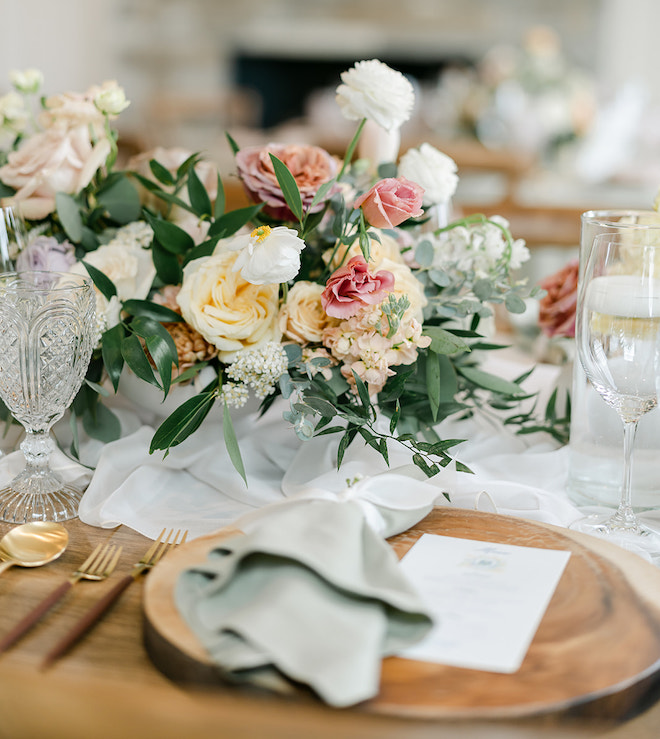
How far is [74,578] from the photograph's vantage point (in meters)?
0.59

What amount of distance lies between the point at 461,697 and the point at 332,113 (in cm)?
575

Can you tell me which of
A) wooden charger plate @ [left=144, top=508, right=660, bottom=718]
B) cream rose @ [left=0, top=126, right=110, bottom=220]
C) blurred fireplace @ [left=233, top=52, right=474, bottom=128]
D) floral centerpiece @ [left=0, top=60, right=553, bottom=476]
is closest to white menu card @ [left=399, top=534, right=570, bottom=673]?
wooden charger plate @ [left=144, top=508, right=660, bottom=718]

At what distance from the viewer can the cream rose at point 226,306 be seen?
74cm

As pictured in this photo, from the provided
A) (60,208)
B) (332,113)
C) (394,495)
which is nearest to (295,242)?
(394,495)

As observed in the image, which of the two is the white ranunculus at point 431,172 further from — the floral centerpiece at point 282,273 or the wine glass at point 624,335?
the wine glass at point 624,335

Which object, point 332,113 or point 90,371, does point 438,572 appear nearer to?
point 90,371

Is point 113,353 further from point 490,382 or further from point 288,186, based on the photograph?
point 490,382

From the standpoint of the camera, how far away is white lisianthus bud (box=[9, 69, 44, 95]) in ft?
3.17

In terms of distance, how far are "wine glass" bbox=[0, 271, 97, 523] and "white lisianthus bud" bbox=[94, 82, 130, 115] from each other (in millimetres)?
239

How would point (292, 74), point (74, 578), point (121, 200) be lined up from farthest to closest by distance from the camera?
point (292, 74)
point (121, 200)
point (74, 578)

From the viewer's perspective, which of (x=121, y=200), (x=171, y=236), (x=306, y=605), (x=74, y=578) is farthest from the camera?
(x=121, y=200)

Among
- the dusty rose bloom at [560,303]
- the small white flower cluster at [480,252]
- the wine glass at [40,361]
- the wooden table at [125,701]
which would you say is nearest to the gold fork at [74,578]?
the wooden table at [125,701]

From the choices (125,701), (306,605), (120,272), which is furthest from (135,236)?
(125,701)

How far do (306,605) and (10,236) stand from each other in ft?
1.80
